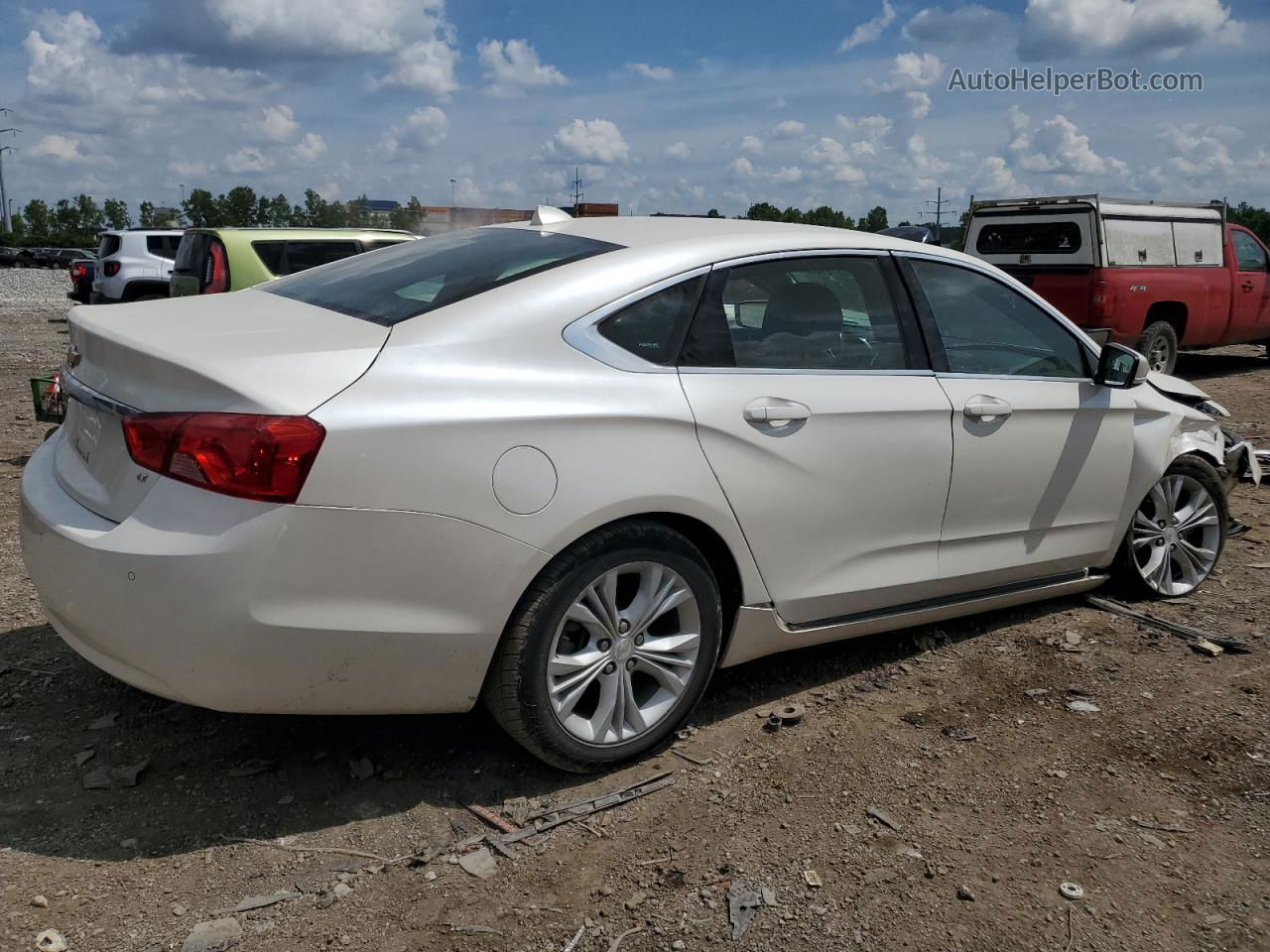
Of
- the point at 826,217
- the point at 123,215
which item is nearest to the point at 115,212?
the point at 123,215

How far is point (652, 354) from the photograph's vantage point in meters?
3.21

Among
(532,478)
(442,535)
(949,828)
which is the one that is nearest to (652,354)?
(532,478)

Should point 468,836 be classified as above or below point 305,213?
below

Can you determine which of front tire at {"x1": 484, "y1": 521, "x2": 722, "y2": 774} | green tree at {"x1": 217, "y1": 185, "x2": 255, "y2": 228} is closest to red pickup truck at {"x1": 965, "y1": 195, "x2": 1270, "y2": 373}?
front tire at {"x1": 484, "y1": 521, "x2": 722, "y2": 774}

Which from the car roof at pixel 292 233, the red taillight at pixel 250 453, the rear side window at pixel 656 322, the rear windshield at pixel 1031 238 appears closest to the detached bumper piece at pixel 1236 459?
the rear side window at pixel 656 322

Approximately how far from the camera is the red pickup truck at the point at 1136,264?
36.5 ft

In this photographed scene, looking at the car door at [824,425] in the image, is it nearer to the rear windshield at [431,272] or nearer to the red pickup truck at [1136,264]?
the rear windshield at [431,272]

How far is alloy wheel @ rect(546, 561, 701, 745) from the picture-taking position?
305 centimetres

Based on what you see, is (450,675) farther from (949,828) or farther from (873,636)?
(873,636)

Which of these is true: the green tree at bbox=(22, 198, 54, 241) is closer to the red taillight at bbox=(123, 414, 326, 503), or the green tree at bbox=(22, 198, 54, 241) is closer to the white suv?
the white suv

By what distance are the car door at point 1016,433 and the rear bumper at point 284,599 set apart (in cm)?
180

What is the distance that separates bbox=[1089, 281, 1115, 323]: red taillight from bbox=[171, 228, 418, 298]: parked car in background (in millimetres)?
6761

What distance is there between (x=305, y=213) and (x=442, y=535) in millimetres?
69315

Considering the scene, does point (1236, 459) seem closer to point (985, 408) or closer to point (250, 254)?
point (985, 408)
